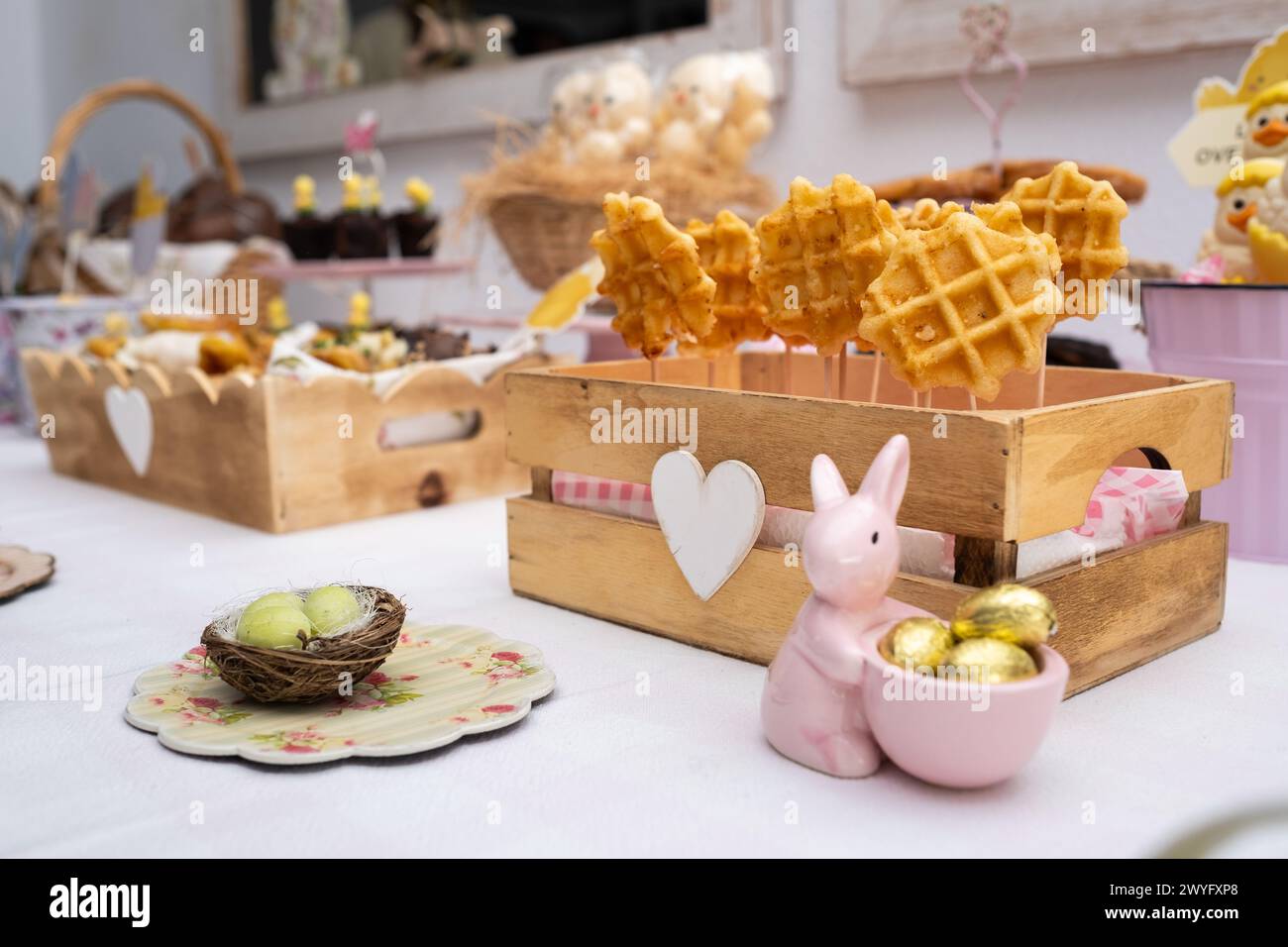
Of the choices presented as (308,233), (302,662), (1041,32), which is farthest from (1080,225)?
(308,233)

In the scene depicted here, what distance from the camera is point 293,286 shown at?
371 cm

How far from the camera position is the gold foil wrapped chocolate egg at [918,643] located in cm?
74

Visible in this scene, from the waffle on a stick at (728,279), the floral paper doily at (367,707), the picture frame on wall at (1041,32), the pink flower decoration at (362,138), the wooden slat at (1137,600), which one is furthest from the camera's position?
the pink flower decoration at (362,138)

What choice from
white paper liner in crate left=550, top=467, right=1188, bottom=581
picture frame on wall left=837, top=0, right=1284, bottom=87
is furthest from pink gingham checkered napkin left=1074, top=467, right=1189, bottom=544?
picture frame on wall left=837, top=0, right=1284, bottom=87

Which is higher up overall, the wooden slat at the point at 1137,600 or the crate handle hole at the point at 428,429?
the crate handle hole at the point at 428,429

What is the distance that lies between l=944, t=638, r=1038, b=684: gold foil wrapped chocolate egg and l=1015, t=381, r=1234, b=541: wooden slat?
0.48 ft

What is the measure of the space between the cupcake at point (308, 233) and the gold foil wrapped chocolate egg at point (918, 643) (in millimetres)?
1787

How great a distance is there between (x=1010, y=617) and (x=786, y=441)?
0.30 meters

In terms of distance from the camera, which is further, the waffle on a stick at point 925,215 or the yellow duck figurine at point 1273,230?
the yellow duck figurine at point 1273,230

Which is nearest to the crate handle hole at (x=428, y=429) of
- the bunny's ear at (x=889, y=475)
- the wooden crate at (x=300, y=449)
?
the wooden crate at (x=300, y=449)

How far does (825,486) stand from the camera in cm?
80

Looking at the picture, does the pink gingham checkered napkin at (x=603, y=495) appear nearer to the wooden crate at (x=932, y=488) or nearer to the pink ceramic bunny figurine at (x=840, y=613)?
the wooden crate at (x=932, y=488)
